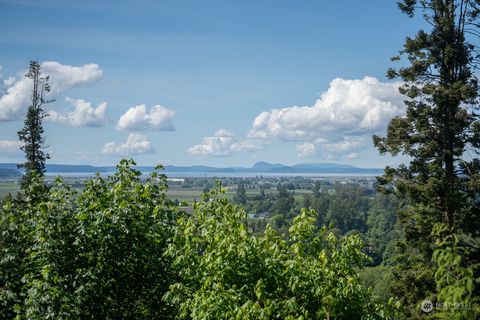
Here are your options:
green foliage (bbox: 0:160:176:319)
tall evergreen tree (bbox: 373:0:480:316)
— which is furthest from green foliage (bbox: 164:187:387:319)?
tall evergreen tree (bbox: 373:0:480:316)

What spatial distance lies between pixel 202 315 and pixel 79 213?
3.76 metres

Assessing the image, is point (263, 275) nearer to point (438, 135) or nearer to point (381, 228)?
point (438, 135)

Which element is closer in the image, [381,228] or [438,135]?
[438,135]

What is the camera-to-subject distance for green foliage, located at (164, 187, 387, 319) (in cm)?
861

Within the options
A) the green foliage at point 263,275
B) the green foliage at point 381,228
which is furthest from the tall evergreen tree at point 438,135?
the green foliage at point 381,228

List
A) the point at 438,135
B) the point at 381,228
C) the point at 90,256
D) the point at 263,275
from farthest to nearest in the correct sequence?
the point at 381,228 < the point at 438,135 < the point at 90,256 < the point at 263,275

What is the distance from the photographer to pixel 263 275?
9.72 metres

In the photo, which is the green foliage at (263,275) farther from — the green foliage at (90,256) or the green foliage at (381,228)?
the green foliage at (381,228)

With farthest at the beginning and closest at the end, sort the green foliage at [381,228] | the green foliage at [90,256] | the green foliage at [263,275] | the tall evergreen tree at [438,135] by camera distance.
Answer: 1. the green foliage at [381,228]
2. the tall evergreen tree at [438,135]
3. the green foliage at [90,256]
4. the green foliage at [263,275]

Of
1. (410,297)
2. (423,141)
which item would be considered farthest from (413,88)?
(410,297)

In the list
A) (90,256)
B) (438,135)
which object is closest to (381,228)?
(438,135)

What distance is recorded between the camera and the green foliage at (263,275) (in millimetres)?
8609

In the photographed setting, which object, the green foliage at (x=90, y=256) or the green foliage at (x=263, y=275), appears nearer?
the green foliage at (x=263, y=275)

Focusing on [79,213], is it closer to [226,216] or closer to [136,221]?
[136,221]
